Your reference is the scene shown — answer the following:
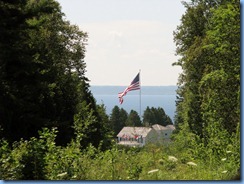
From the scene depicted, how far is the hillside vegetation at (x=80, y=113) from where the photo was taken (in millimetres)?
5844

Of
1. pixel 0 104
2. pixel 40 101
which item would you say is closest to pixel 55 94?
pixel 40 101

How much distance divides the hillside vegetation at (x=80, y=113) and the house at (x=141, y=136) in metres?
0.13

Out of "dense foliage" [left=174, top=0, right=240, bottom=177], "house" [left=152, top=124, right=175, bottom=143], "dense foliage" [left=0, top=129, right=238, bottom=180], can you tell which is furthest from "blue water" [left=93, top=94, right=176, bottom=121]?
"dense foliage" [left=0, top=129, right=238, bottom=180]

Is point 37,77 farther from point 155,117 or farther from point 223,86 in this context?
point 223,86

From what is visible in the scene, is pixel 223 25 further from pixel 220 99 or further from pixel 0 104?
pixel 0 104

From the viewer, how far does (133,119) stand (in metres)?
7.66

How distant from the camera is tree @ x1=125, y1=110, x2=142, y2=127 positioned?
24.8 feet

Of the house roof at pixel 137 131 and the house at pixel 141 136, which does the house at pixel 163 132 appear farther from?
the house roof at pixel 137 131

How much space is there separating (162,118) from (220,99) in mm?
1264

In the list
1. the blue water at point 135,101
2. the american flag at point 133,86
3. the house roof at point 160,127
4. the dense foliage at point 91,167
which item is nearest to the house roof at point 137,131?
the blue water at point 135,101

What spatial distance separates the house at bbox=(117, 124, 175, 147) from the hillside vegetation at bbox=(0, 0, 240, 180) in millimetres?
132

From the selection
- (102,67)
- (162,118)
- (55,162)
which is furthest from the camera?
(162,118)

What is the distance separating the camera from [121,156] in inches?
257

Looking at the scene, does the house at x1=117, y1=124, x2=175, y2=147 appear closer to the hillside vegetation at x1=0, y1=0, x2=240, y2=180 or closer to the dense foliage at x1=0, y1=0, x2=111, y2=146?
the hillside vegetation at x1=0, y1=0, x2=240, y2=180
